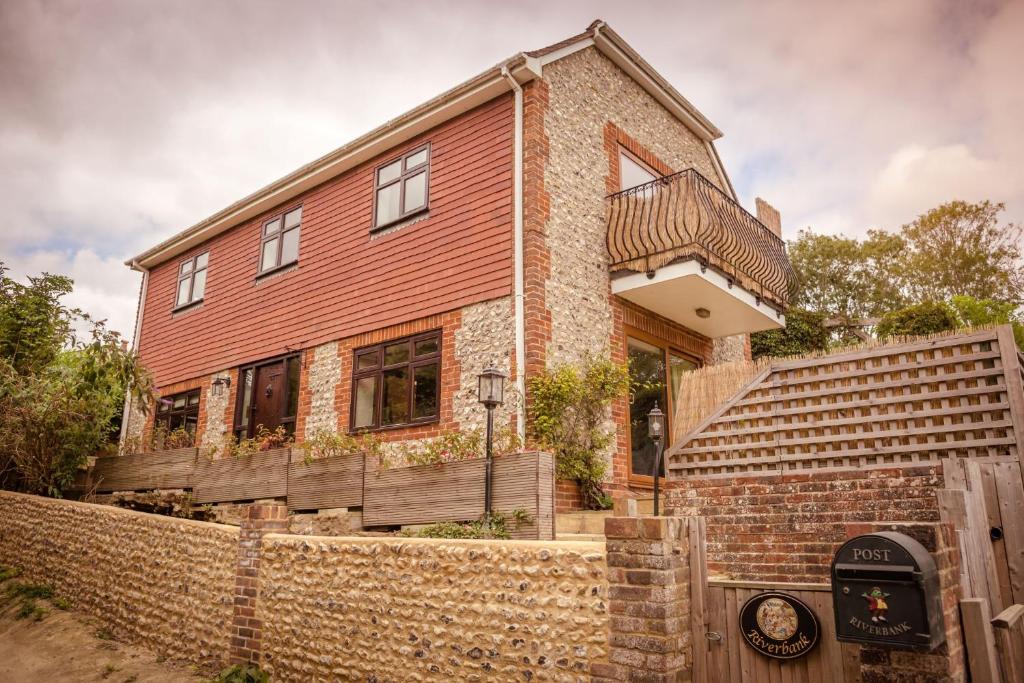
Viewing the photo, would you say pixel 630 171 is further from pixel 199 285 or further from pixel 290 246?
pixel 199 285

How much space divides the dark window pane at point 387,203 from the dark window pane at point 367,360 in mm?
2265

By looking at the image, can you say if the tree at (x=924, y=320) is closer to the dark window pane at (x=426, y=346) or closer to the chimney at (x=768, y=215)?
the chimney at (x=768, y=215)

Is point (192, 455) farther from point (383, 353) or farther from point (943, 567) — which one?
point (943, 567)

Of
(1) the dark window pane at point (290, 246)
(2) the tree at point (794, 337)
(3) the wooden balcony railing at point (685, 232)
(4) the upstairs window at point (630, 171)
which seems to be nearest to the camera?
(3) the wooden balcony railing at point (685, 232)

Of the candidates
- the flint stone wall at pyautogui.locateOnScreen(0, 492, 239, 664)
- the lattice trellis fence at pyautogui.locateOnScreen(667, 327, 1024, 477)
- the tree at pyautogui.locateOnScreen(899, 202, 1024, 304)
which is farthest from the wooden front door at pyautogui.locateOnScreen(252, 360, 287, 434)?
the tree at pyautogui.locateOnScreen(899, 202, 1024, 304)

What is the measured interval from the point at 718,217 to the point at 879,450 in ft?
17.2

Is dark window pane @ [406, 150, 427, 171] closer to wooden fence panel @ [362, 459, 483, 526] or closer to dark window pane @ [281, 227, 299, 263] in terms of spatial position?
dark window pane @ [281, 227, 299, 263]

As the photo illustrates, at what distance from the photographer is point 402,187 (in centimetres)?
1204

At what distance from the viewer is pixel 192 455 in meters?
10.3

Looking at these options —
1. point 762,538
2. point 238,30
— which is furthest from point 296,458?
point 238,30

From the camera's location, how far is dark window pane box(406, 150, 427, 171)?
38.8 ft

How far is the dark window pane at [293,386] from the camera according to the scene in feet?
42.0

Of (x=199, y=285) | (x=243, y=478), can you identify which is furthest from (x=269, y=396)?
(x=199, y=285)

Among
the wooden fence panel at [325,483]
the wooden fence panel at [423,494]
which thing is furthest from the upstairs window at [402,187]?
the wooden fence panel at [423,494]
